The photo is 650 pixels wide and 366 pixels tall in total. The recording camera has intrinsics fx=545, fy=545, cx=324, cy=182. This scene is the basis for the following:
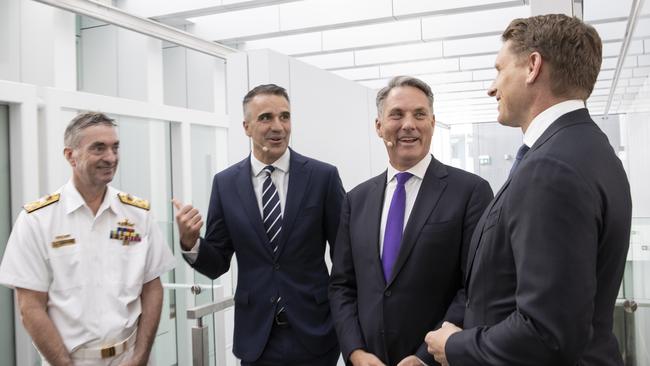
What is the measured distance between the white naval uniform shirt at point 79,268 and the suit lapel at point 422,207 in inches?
47.9

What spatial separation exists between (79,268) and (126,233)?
25 centimetres

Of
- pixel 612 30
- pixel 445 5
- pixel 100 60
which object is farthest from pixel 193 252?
pixel 612 30

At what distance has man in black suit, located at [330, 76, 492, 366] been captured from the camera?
1.96m

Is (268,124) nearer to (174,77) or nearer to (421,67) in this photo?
(174,77)

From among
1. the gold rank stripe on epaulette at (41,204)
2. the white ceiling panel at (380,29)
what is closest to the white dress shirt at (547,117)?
the gold rank stripe on epaulette at (41,204)

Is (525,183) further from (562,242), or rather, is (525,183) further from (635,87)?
(635,87)

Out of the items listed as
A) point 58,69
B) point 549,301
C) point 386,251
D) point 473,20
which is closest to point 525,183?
point 549,301

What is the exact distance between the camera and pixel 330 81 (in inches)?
140

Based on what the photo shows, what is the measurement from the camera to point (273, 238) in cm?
234

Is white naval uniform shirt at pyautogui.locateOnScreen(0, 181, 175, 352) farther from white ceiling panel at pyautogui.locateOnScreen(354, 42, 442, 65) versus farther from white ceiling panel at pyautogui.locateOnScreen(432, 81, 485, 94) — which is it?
white ceiling panel at pyautogui.locateOnScreen(432, 81, 485, 94)

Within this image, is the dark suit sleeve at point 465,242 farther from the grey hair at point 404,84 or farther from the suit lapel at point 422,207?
the grey hair at point 404,84

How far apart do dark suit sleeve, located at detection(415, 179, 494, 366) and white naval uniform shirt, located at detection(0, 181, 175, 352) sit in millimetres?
1310

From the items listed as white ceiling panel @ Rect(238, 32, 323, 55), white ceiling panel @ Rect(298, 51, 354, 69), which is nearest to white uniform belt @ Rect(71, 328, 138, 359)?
white ceiling panel @ Rect(238, 32, 323, 55)

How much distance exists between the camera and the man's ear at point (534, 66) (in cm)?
138
